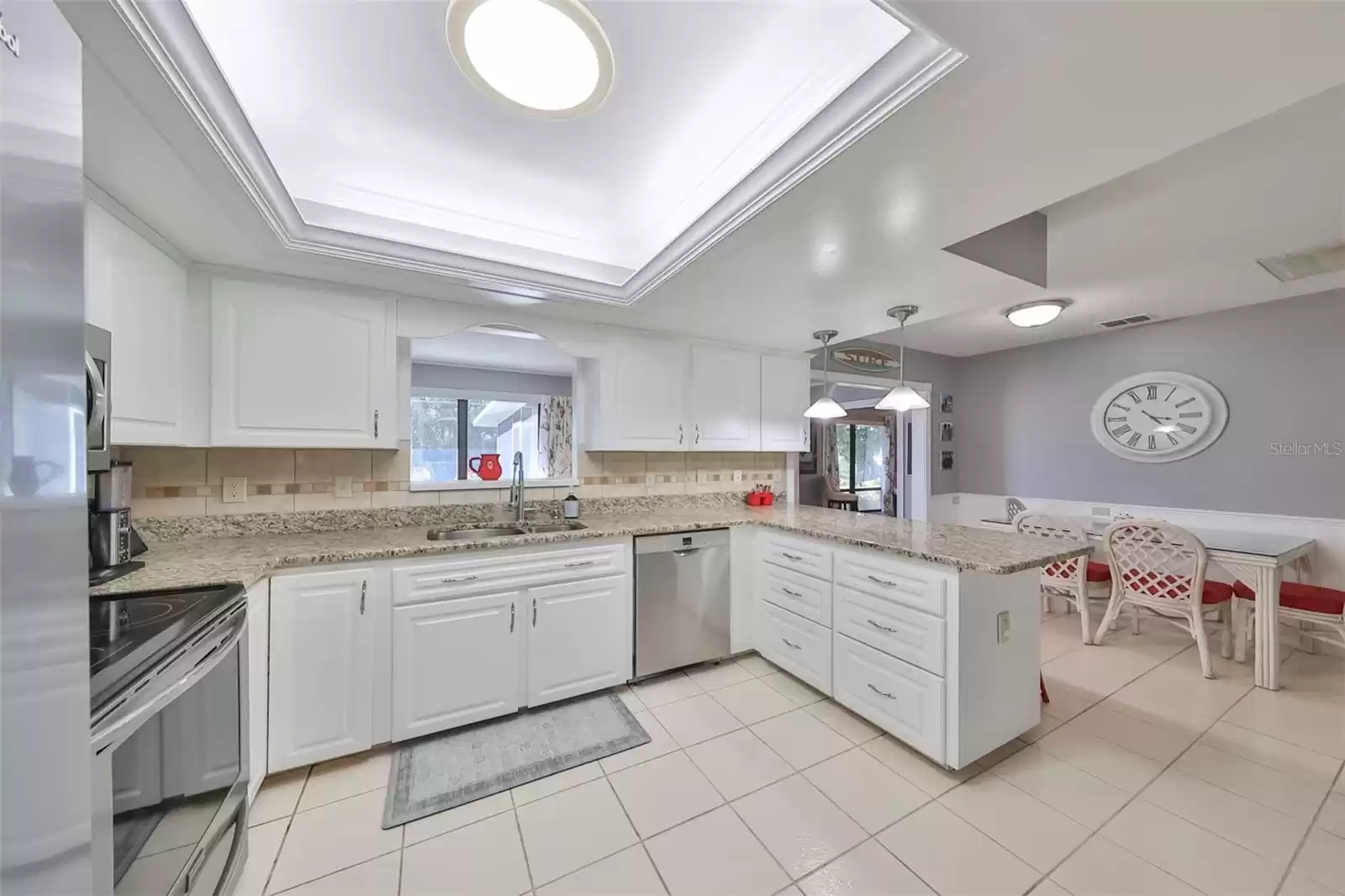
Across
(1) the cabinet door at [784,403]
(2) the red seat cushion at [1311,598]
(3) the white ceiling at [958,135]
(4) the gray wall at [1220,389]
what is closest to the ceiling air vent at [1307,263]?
(4) the gray wall at [1220,389]

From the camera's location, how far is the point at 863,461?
7.30 m

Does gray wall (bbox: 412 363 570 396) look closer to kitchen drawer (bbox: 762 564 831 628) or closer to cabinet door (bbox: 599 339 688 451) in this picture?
cabinet door (bbox: 599 339 688 451)

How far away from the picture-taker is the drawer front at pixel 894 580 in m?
1.89

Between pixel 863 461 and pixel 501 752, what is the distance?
647 centimetres

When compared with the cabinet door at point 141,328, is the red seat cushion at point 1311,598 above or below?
below

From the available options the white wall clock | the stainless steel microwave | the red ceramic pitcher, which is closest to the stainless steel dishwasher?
the red ceramic pitcher

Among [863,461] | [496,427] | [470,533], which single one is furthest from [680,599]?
[863,461]

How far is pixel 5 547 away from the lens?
48cm

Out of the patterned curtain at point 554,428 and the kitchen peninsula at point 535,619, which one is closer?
the kitchen peninsula at point 535,619

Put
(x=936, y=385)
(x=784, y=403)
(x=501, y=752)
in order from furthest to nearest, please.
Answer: (x=936, y=385), (x=784, y=403), (x=501, y=752)

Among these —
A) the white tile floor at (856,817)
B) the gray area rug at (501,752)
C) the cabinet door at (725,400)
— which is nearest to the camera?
the white tile floor at (856,817)

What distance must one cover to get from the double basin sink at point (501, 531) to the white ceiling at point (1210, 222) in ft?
8.78

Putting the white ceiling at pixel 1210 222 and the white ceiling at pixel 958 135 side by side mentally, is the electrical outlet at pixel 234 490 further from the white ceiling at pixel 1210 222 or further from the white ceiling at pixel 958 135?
the white ceiling at pixel 1210 222

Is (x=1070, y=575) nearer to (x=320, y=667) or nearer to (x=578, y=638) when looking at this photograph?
(x=578, y=638)
